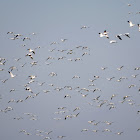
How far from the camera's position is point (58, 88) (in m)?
67.4

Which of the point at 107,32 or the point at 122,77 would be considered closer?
the point at 107,32

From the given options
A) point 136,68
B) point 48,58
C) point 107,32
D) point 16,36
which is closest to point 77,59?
point 48,58

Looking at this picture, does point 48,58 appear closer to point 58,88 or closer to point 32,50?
point 58,88

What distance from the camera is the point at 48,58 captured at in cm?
6431

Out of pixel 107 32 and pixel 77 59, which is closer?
pixel 107 32

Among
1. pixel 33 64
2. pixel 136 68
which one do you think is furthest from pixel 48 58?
pixel 136 68

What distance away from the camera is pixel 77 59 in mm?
63938

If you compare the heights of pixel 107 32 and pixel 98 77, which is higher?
pixel 98 77

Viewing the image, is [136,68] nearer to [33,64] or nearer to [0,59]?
[33,64]

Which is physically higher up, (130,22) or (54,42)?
(54,42)

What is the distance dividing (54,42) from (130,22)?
15.9 metres

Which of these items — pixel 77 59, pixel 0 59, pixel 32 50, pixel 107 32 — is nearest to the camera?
pixel 107 32

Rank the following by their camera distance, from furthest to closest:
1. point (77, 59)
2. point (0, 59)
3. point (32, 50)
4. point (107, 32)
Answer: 1. point (77, 59)
2. point (0, 59)
3. point (32, 50)
4. point (107, 32)

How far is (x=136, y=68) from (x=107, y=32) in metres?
17.2
